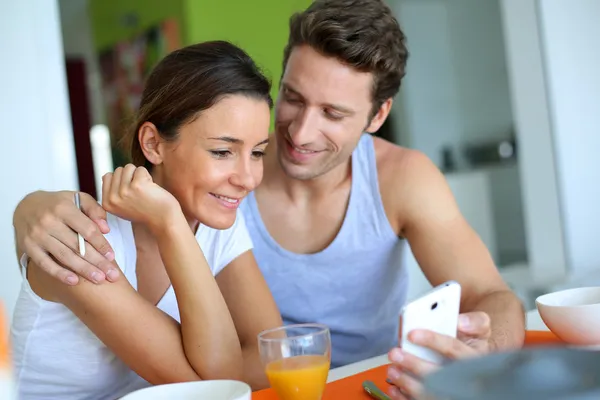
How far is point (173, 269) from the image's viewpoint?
1.36 metres

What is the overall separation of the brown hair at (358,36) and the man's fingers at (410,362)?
1.00 meters

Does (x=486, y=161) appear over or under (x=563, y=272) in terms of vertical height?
over

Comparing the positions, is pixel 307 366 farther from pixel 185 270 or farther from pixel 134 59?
pixel 134 59

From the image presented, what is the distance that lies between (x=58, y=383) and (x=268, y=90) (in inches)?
29.4

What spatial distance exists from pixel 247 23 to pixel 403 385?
4186mm

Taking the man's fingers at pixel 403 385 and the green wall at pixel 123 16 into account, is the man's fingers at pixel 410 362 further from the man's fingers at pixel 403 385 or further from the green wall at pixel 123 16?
the green wall at pixel 123 16

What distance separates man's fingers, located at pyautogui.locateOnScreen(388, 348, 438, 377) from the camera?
0.97 m

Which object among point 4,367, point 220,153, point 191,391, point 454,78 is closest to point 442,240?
point 220,153

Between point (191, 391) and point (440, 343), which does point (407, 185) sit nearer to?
point (440, 343)

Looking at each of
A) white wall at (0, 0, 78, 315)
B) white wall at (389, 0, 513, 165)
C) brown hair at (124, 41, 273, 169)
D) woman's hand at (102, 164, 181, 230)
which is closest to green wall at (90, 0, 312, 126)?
white wall at (389, 0, 513, 165)

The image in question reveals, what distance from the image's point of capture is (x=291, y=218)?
6.57 feet

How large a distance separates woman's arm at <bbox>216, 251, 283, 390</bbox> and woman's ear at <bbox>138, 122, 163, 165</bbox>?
290mm

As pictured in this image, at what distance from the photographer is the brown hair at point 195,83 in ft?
4.89

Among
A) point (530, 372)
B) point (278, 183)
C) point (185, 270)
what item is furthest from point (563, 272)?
point (530, 372)
